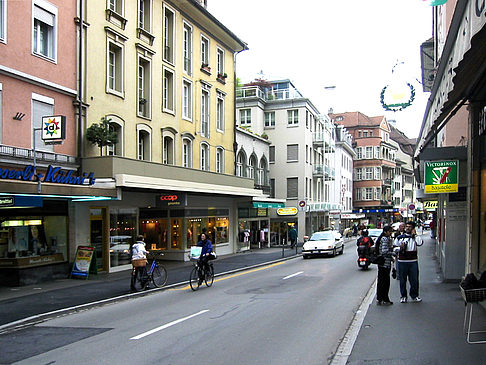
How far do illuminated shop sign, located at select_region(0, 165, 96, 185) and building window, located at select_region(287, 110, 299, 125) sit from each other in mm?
30940

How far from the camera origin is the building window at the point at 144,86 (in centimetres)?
2275

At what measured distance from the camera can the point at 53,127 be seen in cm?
1612

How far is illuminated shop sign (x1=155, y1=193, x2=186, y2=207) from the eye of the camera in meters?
23.0

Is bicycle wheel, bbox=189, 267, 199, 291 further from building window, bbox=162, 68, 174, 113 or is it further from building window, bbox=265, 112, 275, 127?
building window, bbox=265, 112, 275, 127

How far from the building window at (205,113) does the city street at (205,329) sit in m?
14.2

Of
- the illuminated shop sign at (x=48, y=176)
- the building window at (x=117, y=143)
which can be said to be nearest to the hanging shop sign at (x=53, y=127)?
the illuminated shop sign at (x=48, y=176)

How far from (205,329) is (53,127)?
31.4 ft

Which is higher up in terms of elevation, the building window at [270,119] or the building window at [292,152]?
the building window at [270,119]

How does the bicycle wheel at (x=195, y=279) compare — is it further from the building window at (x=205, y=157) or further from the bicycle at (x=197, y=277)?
the building window at (x=205, y=157)

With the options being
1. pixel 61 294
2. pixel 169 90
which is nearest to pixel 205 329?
pixel 61 294

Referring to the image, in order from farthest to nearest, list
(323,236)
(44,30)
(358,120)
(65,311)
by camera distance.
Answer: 1. (358,120)
2. (323,236)
3. (44,30)
4. (65,311)

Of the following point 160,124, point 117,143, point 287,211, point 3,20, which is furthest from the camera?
point 287,211

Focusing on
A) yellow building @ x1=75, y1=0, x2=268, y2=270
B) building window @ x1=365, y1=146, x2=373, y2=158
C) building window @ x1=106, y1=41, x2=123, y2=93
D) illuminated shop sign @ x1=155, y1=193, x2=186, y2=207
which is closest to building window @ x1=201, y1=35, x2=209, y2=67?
yellow building @ x1=75, y1=0, x2=268, y2=270

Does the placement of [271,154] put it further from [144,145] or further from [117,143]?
[117,143]
